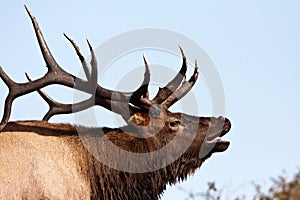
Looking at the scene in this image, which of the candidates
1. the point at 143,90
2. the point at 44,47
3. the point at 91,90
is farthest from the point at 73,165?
the point at 44,47

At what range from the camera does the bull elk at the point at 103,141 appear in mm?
8156

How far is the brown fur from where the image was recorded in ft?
26.1

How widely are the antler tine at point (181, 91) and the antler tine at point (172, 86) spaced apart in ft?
0.16

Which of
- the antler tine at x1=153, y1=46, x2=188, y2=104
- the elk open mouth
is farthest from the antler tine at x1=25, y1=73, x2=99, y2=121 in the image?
the elk open mouth

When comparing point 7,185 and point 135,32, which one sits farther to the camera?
point 135,32

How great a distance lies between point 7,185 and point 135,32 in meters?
3.68

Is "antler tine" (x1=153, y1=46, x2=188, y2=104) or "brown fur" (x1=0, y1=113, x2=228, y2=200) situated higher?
"antler tine" (x1=153, y1=46, x2=188, y2=104)

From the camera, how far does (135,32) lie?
10641 mm

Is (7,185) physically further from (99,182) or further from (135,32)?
(135,32)

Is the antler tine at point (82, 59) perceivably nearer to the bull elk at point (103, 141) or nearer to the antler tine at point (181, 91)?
the bull elk at point (103, 141)

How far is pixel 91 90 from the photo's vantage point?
29.8 feet

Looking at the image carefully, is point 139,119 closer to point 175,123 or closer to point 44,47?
point 175,123

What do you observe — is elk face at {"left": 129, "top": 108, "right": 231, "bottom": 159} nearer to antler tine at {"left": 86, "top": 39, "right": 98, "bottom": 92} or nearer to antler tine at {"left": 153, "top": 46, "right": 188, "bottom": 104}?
antler tine at {"left": 153, "top": 46, "right": 188, "bottom": 104}

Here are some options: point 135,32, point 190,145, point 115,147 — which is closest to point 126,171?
point 115,147
